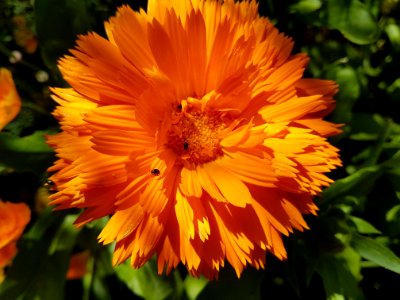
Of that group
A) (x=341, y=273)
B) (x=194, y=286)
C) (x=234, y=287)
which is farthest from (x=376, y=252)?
(x=194, y=286)

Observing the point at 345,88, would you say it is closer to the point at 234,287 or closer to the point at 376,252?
the point at 376,252

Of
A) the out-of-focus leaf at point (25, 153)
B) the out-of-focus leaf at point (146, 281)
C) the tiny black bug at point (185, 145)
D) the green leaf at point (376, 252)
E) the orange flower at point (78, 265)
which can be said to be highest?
the tiny black bug at point (185, 145)

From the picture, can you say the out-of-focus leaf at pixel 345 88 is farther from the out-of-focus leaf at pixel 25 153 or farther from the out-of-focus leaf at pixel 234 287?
the out-of-focus leaf at pixel 25 153

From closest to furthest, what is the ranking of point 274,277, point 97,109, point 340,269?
point 97,109 < point 340,269 < point 274,277

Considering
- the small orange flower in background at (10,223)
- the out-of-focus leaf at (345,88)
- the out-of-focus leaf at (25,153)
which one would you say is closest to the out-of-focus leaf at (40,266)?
the small orange flower in background at (10,223)

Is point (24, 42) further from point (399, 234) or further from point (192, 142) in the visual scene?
point (399, 234)

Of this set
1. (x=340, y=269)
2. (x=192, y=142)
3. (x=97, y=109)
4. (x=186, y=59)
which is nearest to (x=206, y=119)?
(x=192, y=142)

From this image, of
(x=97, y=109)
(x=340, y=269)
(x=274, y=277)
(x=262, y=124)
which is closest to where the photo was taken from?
(x=97, y=109)
